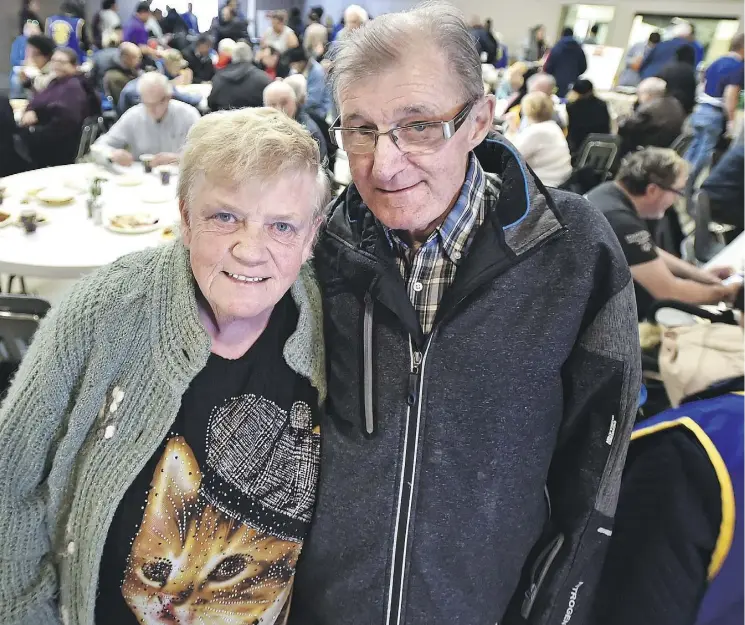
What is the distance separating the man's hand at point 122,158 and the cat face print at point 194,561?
3.48 meters

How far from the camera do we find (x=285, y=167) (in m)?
1.05

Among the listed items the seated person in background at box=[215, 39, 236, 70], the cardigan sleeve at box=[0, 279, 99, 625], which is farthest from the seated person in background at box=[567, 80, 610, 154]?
the cardigan sleeve at box=[0, 279, 99, 625]

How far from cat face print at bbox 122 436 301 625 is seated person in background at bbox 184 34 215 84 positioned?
8440 millimetres

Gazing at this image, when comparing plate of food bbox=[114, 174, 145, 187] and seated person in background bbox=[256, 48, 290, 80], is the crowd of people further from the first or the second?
seated person in background bbox=[256, 48, 290, 80]

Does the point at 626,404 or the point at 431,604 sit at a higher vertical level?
the point at 626,404

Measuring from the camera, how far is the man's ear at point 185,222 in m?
1.11

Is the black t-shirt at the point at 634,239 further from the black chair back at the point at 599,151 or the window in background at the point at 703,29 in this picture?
the window in background at the point at 703,29

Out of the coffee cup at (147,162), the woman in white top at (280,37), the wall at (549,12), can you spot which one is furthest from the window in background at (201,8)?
the coffee cup at (147,162)

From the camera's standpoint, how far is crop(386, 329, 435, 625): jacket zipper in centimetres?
113

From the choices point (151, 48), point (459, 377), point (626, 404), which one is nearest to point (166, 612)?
point (459, 377)

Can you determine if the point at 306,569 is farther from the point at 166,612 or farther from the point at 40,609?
the point at 40,609

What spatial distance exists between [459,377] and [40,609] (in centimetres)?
102

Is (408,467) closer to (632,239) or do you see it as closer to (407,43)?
(407,43)

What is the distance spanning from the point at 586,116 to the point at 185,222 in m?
5.44
